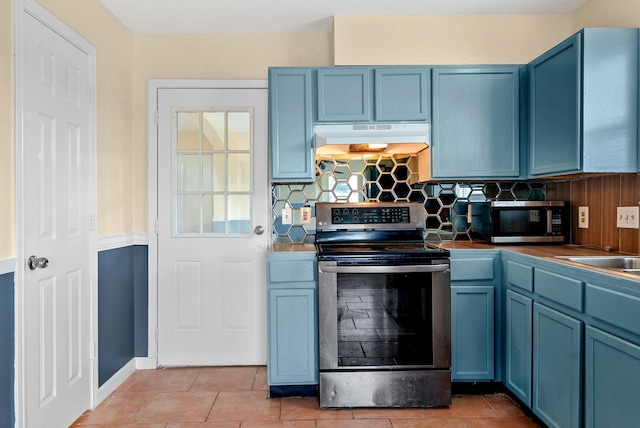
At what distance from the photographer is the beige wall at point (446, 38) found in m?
2.81

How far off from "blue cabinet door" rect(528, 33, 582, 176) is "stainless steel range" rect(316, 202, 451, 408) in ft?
2.63

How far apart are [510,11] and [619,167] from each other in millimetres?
1327

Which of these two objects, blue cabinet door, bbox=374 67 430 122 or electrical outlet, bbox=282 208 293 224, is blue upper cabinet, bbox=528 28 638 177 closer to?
blue cabinet door, bbox=374 67 430 122

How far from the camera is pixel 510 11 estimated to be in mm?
2795

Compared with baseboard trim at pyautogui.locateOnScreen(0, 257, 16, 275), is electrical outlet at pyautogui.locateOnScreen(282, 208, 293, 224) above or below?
above

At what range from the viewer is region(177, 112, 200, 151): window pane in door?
303 centimetres

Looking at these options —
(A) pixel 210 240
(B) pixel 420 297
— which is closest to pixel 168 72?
(A) pixel 210 240

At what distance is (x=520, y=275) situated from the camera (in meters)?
2.23

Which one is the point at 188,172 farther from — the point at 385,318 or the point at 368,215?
the point at 385,318

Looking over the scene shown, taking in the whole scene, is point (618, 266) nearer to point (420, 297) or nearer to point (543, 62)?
point (420, 297)

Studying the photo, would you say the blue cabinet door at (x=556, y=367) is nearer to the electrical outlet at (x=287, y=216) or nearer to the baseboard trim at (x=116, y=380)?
the electrical outlet at (x=287, y=216)

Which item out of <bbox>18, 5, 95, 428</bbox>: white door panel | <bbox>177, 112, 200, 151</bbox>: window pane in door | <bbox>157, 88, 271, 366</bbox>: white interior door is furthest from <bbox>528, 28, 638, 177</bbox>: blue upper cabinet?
<bbox>18, 5, 95, 428</bbox>: white door panel

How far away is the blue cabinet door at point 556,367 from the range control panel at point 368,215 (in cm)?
103

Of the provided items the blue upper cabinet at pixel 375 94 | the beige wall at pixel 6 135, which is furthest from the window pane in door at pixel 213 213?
the beige wall at pixel 6 135
